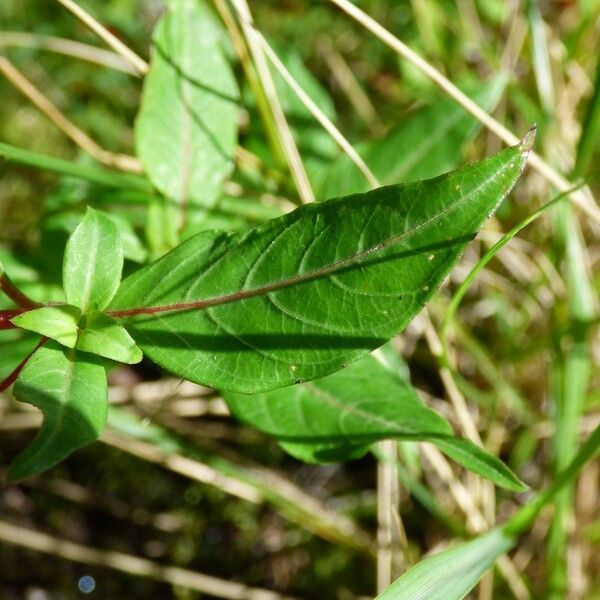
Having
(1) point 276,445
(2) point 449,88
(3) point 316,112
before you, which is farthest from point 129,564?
(2) point 449,88

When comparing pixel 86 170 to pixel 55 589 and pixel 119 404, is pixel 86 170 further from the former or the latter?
pixel 55 589

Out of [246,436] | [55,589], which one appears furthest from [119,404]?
[55,589]

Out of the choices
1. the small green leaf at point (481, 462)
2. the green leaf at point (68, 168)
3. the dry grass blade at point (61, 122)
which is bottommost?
the small green leaf at point (481, 462)

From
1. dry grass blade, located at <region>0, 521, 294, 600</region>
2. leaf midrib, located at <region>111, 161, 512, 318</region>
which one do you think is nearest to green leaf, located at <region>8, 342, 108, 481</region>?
leaf midrib, located at <region>111, 161, 512, 318</region>

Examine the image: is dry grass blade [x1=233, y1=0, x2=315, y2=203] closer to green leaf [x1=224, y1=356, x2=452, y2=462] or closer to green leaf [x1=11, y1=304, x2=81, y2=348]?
green leaf [x1=224, y1=356, x2=452, y2=462]

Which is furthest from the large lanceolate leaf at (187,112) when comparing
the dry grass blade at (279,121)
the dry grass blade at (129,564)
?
the dry grass blade at (129,564)

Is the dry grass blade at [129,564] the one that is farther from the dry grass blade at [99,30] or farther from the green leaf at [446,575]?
the dry grass blade at [99,30]
